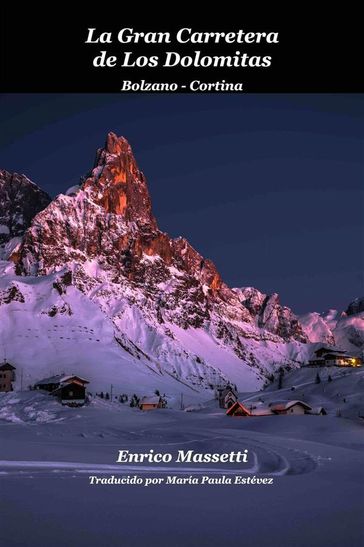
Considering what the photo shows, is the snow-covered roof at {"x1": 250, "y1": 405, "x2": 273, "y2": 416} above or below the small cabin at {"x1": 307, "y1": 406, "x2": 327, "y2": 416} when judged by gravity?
below

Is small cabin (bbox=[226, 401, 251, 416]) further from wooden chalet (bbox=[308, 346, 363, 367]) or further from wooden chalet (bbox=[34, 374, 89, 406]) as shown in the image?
wooden chalet (bbox=[308, 346, 363, 367])

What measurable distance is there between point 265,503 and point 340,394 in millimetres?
71550

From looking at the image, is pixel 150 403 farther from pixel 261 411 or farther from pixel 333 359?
pixel 261 411

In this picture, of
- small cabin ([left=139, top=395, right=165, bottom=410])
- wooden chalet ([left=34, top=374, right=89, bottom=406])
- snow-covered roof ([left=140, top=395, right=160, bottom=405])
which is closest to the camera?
wooden chalet ([left=34, top=374, right=89, bottom=406])

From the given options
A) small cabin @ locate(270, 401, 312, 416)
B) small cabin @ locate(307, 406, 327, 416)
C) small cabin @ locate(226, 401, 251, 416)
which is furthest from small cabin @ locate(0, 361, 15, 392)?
small cabin @ locate(307, 406, 327, 416)

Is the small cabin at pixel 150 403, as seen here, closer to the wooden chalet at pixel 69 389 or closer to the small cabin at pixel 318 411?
the wooden chalet at pixel 69 389

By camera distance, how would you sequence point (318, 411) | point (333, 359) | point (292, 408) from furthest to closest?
point (333, 359)
point (292, 408)
point (318, 411)

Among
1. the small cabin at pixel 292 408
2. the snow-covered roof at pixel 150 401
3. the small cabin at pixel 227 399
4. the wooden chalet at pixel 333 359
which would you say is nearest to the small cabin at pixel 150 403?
the snow-covered roof at pixel 150 401

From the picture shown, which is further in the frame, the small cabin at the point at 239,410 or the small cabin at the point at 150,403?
the small cabin at the point at 150,403

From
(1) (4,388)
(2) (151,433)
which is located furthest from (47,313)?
(2) (151,433)

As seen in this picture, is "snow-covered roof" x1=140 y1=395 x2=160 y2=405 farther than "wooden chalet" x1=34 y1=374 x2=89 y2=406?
Yes

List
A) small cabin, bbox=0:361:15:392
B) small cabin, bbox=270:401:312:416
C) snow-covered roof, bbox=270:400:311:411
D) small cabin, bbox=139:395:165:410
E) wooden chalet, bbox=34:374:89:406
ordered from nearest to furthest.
Result: small cabin, bbox=270:401:312:416 < snow-covered roof, bbox=270:400:311:411 < wooden chalet, bbox=34:374:89:406 < small cabin, bbox=139:395:165:410 < small cabin, bbox=0:361:15:392

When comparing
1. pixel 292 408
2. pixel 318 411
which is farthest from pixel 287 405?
pixel 318 411
